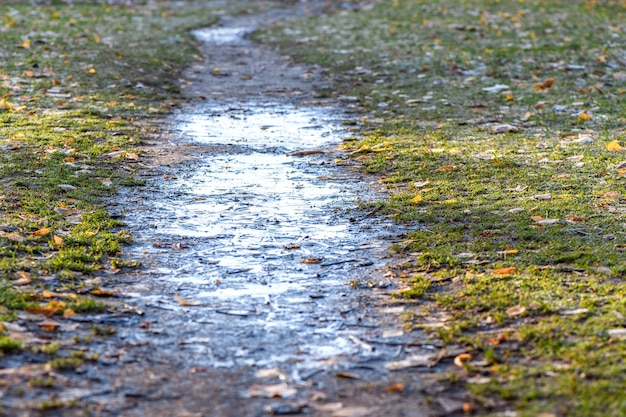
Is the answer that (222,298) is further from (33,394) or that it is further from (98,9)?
(98,9)

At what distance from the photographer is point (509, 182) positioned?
5648mm

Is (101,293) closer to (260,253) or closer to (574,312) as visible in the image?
(260,253)

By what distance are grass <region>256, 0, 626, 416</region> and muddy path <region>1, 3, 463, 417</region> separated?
0.23 metres

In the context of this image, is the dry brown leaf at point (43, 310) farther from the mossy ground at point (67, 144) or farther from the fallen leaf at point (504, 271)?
the fallen leaf at point (504, 271)

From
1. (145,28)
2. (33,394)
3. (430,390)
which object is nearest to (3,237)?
(33,394)

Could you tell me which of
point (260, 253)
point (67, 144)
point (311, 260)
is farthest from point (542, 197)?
point (67, 144)

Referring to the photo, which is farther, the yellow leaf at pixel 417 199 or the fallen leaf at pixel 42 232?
the yellow leaf at pixel 417 199

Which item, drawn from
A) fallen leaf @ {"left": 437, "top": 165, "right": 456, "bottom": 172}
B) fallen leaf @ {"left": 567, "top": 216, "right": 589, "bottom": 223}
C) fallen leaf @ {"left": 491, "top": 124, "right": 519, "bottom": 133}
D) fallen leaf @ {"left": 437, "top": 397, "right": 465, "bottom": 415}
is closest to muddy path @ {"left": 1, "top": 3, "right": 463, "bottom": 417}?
fallen leaf @ {"left": 437, "top": 397, "right": 465, "bottom": 415}

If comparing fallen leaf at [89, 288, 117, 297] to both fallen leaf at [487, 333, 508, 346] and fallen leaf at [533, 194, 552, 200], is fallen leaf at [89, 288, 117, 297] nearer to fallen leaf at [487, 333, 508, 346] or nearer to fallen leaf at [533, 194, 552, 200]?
fallen leaf at [487, 333, 508, 346]

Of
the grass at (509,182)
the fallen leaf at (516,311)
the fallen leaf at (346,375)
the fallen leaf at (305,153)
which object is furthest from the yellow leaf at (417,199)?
the fallen leaf at (346,375)

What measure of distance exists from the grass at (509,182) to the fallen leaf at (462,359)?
67 millimetres

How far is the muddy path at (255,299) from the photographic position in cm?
307

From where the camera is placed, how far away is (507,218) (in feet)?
16.0

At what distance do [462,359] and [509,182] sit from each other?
256 centimetres
